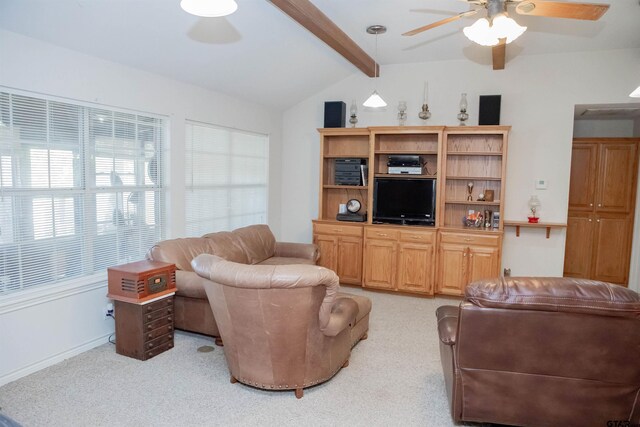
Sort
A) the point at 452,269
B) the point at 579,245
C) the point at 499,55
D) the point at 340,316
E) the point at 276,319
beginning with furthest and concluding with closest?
the point at 579,245 < the point at 452,269 < the point at 499,55 < the point at 340,316 < the point at 276,319

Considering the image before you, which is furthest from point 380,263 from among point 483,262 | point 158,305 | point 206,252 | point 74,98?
point 74,98

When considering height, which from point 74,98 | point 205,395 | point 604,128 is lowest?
point 205,395

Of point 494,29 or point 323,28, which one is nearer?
point 494,29

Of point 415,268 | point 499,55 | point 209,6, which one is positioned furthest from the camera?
point 415,268

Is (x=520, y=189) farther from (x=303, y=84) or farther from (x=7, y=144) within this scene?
(x=7, y=144)

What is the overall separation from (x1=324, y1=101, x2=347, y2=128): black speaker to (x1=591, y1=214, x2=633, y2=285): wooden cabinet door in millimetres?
3839

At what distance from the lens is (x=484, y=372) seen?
2.28 meters

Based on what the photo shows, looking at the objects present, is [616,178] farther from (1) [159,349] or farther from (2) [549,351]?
(1) [159,349]

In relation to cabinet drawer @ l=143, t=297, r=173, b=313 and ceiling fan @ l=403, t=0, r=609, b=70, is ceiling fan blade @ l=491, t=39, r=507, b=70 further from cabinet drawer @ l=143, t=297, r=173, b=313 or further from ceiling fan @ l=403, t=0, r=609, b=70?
cabinet drawer @ l=143, t=297, r=173, b=313

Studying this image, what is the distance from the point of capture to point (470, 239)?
5020 mm

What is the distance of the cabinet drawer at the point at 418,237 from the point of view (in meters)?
5.13

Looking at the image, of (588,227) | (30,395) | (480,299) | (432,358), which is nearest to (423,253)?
(432,358)

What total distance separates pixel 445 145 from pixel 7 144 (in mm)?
4424

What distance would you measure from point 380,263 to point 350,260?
0.43 metres
